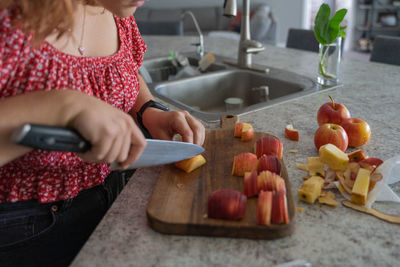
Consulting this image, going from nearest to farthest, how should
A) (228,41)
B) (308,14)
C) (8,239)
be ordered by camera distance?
(8,239) < (228,41) < (308,14)

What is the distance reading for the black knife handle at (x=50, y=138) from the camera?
0.51m

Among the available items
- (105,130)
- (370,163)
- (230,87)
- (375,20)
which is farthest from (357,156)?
(375,20)

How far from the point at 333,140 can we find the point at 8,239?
2.56ft

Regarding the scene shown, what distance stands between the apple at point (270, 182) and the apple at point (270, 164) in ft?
0.14

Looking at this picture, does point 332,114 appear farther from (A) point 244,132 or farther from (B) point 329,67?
(B) point 329,67

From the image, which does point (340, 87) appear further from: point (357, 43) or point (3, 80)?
point (357, 43)

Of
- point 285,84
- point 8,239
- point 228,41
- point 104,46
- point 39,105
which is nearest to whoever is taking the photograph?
point 39,105

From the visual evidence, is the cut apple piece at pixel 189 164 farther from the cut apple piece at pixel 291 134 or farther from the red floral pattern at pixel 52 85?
the cut apple piece at pixel 291 134

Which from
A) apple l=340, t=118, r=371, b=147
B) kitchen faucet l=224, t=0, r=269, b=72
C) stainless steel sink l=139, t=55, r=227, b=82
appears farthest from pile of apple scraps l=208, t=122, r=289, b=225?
stainless steel sink l=139, t=55, r=227, b=82

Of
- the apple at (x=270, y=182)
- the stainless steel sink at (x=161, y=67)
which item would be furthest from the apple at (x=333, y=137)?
the stainless steel sink at (x=161, y=67)

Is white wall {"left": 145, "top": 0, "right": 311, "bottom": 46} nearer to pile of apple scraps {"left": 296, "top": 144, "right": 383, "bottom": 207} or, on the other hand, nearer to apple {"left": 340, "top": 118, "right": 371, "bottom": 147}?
apple {"left": 340, "top": 118, "right": 371, "bottom": 147}

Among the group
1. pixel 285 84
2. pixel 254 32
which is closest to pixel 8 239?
pixel 285 84

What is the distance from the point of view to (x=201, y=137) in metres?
0.85

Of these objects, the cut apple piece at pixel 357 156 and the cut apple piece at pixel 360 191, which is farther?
the cut apple piece at pixel 357 156
